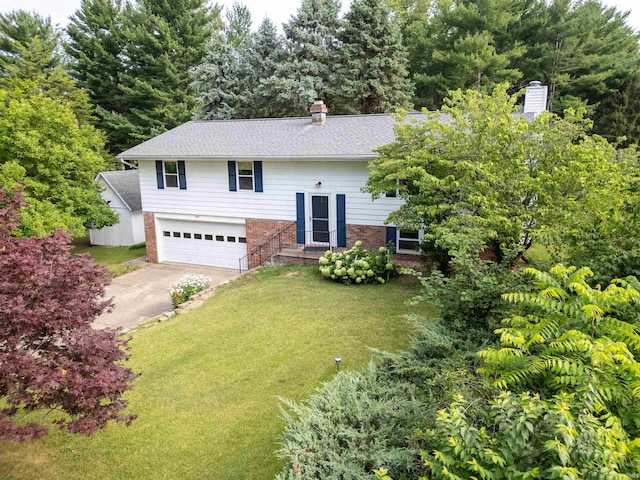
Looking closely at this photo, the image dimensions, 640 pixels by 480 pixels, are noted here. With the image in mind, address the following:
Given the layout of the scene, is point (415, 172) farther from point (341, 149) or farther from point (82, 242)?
point (82, 242)

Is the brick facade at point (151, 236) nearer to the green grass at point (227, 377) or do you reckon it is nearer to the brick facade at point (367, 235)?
the green grass at point (227, 377)

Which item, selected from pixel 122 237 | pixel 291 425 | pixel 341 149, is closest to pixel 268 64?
pixel 122 237

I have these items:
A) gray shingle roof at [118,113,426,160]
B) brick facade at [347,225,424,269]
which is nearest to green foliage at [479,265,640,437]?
brick facade at [347,225,424,269]

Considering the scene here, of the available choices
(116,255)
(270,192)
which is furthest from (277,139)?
(116,255)

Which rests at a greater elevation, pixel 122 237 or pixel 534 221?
pixel 534 221

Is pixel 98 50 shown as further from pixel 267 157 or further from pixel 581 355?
pixel 581 355

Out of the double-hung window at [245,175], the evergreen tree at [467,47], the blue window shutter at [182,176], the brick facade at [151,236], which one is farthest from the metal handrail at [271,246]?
the evergreen tree at [467,47]
